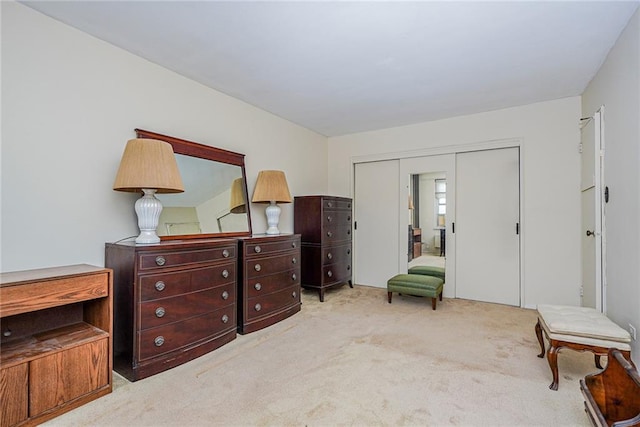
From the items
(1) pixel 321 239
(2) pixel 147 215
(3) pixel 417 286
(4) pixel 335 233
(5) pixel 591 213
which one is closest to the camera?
(2) pixel 147 215

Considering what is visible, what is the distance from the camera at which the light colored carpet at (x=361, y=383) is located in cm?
172

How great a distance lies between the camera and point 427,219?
4.54 m

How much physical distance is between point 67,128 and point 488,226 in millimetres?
4589

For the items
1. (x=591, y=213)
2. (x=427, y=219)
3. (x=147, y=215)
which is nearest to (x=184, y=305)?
(x=147, y=215)

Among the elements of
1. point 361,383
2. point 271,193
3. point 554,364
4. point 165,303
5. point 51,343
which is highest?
point 271,193

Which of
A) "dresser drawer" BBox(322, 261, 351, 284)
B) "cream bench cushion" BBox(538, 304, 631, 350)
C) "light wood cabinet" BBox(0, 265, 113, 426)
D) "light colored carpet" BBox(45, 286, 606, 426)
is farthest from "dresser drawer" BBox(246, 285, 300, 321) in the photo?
"cream bench cushion" BBox(538, 304, 631, 350)

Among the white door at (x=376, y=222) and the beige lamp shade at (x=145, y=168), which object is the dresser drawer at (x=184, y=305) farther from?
the white door at (x=376, y=222)

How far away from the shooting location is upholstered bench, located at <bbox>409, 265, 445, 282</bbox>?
14.4ft

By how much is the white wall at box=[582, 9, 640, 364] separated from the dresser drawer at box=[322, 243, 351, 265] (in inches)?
112

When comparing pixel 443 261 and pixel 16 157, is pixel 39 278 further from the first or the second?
pixel 443 261

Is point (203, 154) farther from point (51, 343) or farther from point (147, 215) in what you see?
point (51, 343)

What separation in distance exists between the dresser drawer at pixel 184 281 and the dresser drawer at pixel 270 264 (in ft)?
0.67

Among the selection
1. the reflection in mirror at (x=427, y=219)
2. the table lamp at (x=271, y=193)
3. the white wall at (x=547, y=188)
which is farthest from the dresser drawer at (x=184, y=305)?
the white wall at (x=547, y=188)

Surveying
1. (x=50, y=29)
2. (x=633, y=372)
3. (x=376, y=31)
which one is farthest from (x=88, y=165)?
(x=633, y=372)
